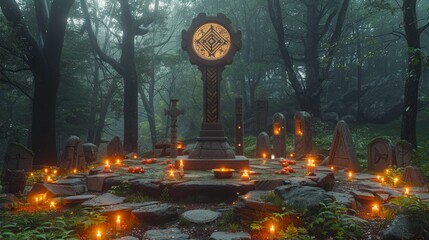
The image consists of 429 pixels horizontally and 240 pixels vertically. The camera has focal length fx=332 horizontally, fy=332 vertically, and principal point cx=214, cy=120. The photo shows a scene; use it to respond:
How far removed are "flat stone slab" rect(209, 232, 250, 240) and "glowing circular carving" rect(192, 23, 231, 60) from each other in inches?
258

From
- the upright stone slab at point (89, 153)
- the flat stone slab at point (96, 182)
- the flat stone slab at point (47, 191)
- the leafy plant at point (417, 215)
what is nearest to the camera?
the leafy plant at point (417, 215)

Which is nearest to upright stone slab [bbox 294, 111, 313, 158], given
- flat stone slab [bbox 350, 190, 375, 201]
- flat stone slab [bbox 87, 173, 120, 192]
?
flat stone slab [bbox 350, 190, 375, 201]

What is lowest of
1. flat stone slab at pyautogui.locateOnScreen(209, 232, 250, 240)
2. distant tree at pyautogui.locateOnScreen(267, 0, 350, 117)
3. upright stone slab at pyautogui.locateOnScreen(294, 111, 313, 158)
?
flat stone slab at pyautogui.locateOnScreen(209, 232, 250, 240)

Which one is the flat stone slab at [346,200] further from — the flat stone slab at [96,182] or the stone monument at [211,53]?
the flat stone slab at [96,182]

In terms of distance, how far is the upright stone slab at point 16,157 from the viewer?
28.7 ft

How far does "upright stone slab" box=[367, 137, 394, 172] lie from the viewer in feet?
30.7

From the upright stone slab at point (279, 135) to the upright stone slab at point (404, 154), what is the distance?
475cm

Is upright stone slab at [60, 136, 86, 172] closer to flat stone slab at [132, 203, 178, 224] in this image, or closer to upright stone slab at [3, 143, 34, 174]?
upright stone slab at [3, 143, 34, 174]

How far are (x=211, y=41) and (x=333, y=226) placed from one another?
7218 mm

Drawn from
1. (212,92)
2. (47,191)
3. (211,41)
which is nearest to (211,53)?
(211,41)

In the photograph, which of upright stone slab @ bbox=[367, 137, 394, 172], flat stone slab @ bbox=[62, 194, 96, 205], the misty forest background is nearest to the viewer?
flat stone slab @ bbox=[62, 194, 96, 205]

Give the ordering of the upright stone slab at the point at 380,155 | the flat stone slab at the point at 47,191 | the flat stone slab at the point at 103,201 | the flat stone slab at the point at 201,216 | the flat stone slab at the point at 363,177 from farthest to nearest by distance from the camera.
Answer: the upright stone slab at the point at 380,155, the flat stone slab at the point at 363,177, the flat stone slab at the point at 47,191, the flat stone slab at the point at 103,201, the flat stone slab at the point at 201,216

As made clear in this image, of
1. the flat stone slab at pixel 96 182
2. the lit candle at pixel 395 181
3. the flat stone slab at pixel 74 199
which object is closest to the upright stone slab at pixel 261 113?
the lit candle at pixel 395 181

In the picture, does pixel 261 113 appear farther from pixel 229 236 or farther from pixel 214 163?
pixel 229 236
